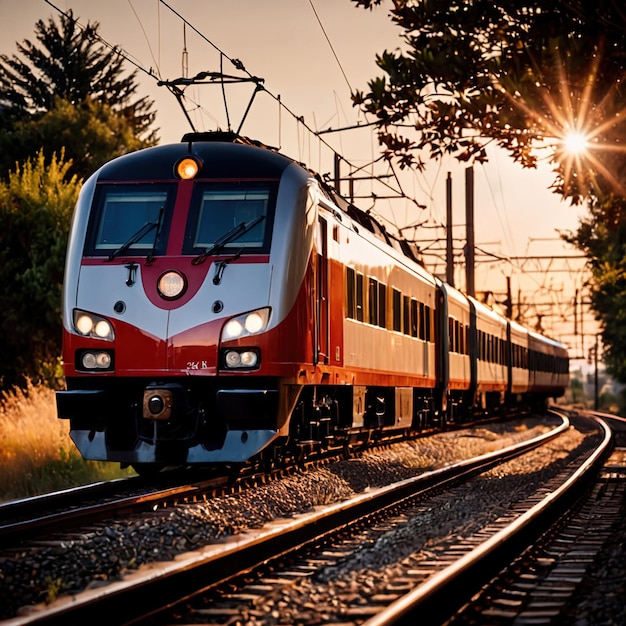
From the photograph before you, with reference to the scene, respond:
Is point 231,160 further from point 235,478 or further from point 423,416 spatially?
→ point 423,416

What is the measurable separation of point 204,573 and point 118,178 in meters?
5.41

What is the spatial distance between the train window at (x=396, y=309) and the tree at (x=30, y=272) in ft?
31.0

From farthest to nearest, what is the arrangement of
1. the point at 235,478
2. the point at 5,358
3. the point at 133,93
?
1. the point at 133,93
2. the point at 5,358
3. the point at 235,478

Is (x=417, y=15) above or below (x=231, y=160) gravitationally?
above

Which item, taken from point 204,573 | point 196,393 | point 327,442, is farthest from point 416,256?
point 204,573

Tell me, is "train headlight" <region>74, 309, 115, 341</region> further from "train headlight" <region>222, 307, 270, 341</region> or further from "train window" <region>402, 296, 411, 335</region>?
"train window" <region>402, 296, 411, 335</region>

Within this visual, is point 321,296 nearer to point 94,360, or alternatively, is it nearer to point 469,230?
point 94,360

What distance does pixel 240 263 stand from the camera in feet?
34.3

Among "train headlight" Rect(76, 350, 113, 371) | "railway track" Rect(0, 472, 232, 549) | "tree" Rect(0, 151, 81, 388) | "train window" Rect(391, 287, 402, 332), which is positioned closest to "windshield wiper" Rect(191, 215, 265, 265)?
"train headlight" Rect(76, 350, 113, 371)

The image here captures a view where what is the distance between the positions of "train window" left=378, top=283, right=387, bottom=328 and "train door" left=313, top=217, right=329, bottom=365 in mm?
3285


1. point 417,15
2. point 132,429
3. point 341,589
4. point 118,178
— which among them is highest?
point 417,15

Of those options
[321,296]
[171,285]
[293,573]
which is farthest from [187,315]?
[293,573]

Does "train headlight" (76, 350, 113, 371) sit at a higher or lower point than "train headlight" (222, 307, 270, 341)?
lower

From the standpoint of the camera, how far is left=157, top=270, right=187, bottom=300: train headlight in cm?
1038
